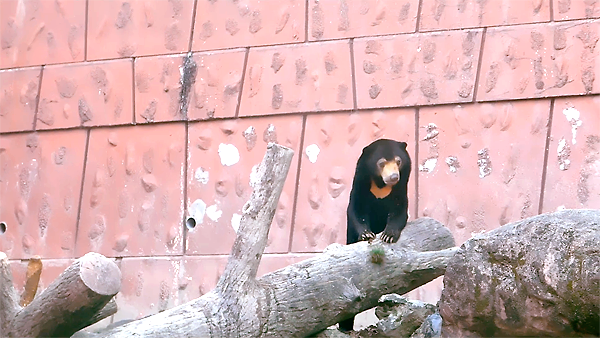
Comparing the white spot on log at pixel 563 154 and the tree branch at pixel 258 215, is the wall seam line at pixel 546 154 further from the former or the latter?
the tree branch at pixel 258 215

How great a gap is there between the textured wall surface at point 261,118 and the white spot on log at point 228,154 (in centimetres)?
2

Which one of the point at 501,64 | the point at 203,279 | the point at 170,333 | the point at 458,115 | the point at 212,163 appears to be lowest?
the point at 203,279

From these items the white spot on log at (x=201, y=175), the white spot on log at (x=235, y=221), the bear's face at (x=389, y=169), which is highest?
the bear's face at (x=389, y=169)

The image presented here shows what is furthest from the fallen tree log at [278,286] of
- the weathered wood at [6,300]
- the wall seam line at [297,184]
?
the wall seam line at [297,184]

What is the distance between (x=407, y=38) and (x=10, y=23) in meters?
3.89

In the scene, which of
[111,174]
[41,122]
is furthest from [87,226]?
[41,122]

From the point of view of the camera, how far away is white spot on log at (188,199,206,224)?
23.1 ft

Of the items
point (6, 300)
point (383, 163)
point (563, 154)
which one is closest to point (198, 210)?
point (383, 163)

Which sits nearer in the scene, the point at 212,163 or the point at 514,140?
the point at 514,140

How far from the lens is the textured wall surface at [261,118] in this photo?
6242mm

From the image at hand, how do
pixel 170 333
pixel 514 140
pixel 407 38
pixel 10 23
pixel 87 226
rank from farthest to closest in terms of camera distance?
pixel 10 23 < pixel 87 226 < pixel 407 38 < pixel 514 140 < pixel 170 333

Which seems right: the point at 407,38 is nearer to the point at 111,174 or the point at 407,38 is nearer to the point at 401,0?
the point at 401,0

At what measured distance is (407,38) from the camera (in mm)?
6676

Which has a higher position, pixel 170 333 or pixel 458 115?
pixel 458 115
